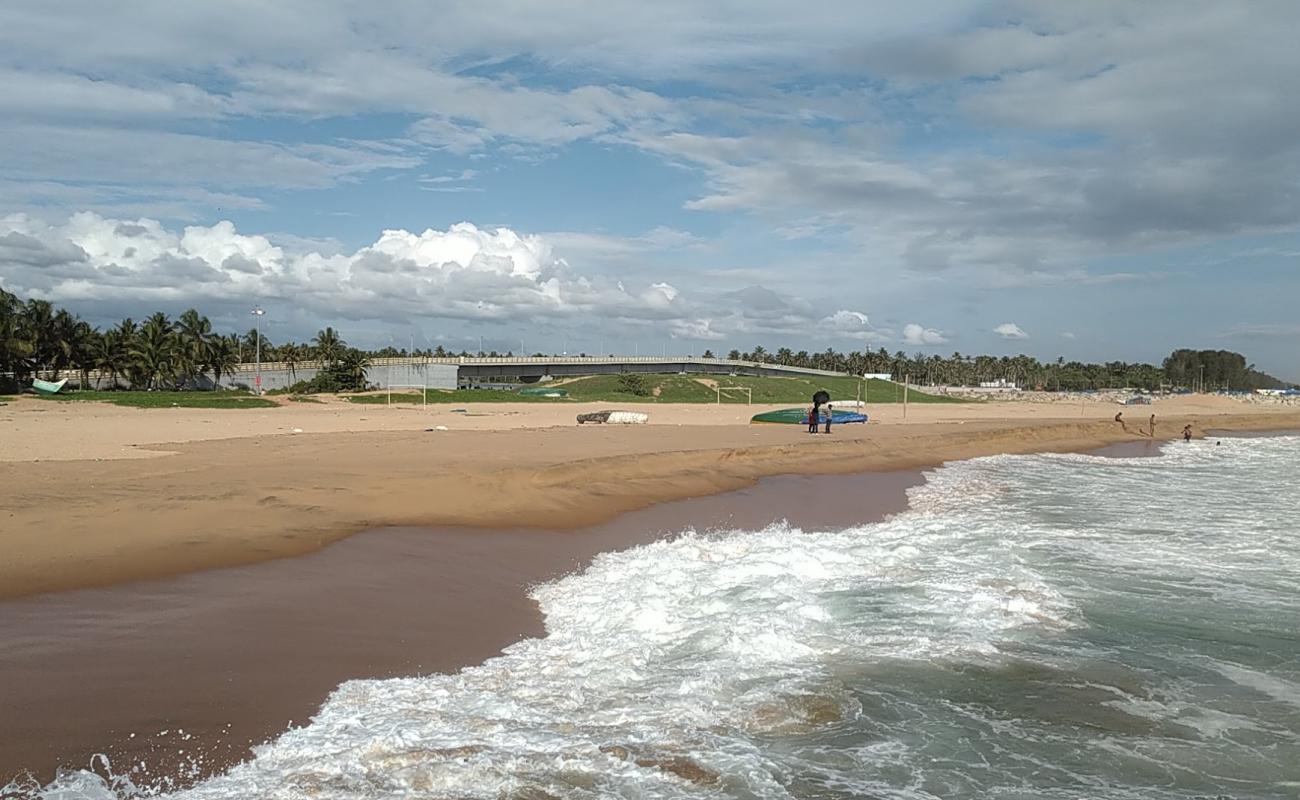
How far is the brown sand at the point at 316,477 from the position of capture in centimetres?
1084

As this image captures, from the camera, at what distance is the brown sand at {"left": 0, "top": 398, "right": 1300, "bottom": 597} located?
427 inches

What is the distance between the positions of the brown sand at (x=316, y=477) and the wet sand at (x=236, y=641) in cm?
105

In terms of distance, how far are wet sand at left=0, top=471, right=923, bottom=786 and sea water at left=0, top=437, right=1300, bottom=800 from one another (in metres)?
0.34

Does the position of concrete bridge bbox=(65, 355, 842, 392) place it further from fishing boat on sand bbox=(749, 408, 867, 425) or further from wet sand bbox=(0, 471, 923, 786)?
wet sand bbox=(0, 471, 923, 786)

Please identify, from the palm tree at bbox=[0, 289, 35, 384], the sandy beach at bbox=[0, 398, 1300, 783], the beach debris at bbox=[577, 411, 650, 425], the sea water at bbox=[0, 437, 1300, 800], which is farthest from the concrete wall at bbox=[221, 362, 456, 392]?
the sea water at bbox=[0, 437, 1300, 800]

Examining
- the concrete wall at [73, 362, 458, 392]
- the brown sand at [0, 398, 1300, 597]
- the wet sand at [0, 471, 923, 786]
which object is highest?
the concrete wall at [73, 362, 458, 392]

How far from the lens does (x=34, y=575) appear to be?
9164 millimetres

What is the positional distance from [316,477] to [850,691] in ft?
40.8

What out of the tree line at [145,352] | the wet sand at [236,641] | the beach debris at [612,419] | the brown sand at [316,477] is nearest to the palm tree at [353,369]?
the tree line at [145,352]

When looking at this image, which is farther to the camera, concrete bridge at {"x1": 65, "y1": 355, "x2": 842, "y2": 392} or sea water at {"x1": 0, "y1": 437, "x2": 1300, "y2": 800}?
concrete bridge at {"x1": 65, "y1": 355, "x2": 842, "y2": 392}

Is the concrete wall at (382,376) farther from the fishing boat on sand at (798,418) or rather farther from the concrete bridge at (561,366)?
the fishing boat on sand at (798,418)

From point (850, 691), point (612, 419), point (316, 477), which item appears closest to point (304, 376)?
point (612, 419)

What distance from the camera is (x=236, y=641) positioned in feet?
24.7

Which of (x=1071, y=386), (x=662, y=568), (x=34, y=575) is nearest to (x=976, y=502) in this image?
(x=662, y=568)
